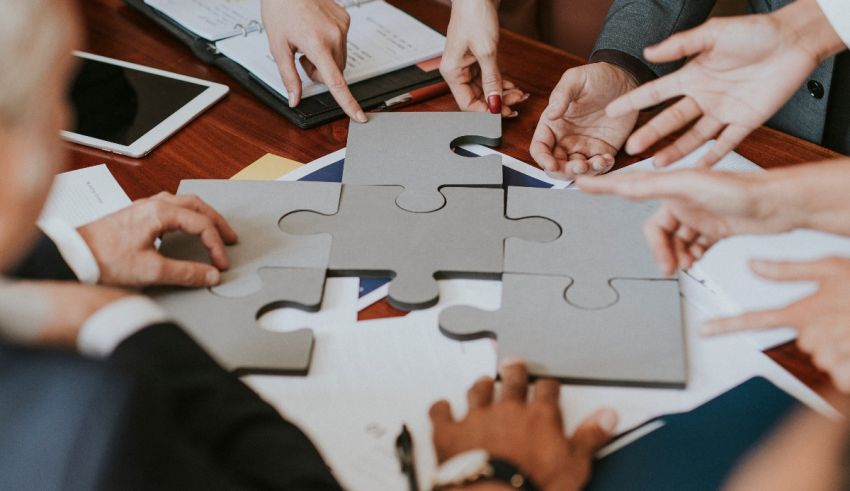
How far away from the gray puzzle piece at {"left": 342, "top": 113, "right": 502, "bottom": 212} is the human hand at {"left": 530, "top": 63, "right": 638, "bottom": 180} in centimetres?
9

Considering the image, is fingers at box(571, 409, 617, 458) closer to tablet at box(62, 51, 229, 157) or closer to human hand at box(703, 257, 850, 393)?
human hand at box(703, 257, 850, 393)

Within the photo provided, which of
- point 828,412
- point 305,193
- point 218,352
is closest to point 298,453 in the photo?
point 218,352

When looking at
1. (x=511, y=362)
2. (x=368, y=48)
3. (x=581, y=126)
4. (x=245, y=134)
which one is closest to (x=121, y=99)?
(x=245, y=134)

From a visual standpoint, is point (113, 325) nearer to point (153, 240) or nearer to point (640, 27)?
point (153, 240)

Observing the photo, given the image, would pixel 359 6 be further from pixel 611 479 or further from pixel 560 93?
pixel 611 479

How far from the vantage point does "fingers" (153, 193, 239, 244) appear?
121 cm

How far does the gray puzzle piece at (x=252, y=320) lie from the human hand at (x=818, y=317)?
1.75 feet

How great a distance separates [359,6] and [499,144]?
63 cm

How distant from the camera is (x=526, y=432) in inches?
36.5

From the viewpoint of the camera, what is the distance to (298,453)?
35.1 inches

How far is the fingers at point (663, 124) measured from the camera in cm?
133

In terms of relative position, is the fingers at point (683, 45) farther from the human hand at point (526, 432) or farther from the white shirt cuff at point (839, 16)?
the human hand at point (526, 432)

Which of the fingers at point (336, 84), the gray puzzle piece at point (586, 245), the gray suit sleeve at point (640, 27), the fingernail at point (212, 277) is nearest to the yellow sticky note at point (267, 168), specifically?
the fingers at point (336, 84)

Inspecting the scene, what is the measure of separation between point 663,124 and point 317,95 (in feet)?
2.21
